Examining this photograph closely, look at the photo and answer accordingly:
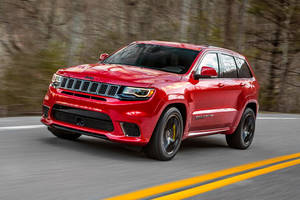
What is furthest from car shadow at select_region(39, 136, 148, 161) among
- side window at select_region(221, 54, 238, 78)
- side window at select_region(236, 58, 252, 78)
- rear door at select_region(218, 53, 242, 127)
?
side window at select_region(236, 58, 252, 78)

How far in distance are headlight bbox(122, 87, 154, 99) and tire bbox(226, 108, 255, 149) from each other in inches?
126

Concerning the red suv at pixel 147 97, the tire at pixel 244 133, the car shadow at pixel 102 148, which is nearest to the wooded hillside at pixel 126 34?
the car shadow at pixel 102 148

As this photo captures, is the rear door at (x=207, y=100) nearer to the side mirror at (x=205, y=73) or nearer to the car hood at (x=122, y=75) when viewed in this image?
the side mirror at (x=205, y=73)

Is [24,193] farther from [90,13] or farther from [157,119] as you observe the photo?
[90,13]

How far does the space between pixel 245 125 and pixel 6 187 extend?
5698mm

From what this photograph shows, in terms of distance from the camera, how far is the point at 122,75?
6730 millimetres

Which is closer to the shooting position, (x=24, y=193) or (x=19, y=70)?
(x=24, y=193)

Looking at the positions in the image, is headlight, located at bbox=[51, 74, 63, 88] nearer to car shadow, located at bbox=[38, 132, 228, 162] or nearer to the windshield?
car shadow, located at bbox=[38, 132, 228, 162]

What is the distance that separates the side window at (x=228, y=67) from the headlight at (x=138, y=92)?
92.6 inches

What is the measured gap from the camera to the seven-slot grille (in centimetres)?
652

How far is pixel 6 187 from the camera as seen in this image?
15.6 ft

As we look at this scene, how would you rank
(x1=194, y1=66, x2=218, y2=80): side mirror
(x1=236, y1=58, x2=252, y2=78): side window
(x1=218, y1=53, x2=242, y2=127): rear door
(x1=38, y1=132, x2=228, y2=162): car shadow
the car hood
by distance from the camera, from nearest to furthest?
the car hood → (x1=38, y1=132, x2=228, y2=162): car shadow → (x1=194, y1=66, x2=218, y2=80): side mirror → (x1=218, y1=53, x2=242, y2=127): rear door → (x1=236, y1=58, x2=252, y2=78): side window

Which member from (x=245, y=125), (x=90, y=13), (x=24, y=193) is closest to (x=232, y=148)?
(x=245, y=125)

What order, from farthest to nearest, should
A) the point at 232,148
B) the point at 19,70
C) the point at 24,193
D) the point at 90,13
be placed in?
1. the point at 90,13
2. the point at 19,70
3. the point at 232,148
4. the point at 24,193
